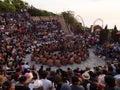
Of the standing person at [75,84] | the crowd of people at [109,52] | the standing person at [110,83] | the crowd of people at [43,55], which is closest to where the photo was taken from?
the standing person at [110,83]

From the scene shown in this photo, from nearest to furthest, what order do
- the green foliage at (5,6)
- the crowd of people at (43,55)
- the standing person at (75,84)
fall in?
the standing person at (75,84) → the crowd of people at (43,55) → the green foliage at (5,6)

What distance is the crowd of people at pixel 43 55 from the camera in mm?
9930

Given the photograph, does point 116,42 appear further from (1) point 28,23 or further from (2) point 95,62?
(1) point 28,23

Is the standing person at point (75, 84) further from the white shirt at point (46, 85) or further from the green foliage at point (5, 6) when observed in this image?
the green foliage at point (5, 6)

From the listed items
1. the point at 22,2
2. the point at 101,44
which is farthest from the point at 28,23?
the point at 22,2

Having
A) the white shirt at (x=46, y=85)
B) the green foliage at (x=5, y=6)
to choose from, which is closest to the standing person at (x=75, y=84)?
the white shirt at (x=46, y=85)

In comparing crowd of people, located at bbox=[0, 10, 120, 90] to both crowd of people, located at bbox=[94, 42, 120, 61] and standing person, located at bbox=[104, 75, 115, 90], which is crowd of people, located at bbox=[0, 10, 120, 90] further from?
crowd of people, located at bbox=[94, 42, 120, 61]

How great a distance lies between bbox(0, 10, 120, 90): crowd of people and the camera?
993 cm

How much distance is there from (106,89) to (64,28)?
57.1 metres

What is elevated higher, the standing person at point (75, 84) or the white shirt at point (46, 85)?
the standing person at point (75, 84)

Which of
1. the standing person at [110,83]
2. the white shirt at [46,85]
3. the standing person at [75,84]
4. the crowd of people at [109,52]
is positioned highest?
the standing person at [110,83]

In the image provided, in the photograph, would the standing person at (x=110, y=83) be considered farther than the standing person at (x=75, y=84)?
No

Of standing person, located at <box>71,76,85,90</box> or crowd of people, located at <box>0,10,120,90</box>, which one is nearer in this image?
standing person, located at <box>71,76,85,90</box>

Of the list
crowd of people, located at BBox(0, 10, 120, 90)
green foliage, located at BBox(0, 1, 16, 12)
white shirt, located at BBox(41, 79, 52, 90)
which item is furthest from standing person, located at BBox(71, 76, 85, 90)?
green foliage, located at BBox(0, 1, 16, 12)
